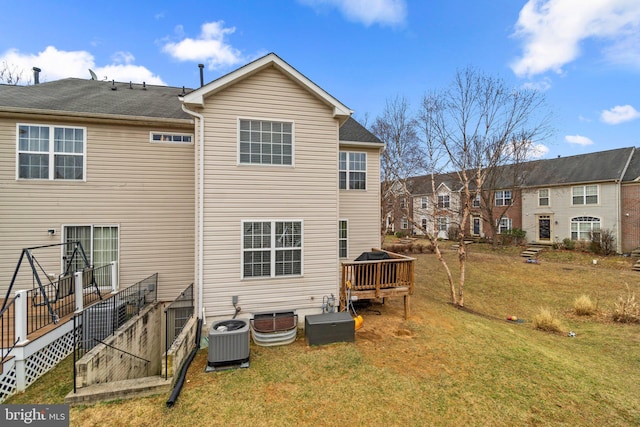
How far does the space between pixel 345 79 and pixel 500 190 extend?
19.6 m

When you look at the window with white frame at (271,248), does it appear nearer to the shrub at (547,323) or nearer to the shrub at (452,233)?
the shrub at (547,323)

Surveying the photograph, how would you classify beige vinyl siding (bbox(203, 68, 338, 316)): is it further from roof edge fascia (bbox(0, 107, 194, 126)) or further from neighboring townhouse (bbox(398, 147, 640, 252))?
neighboring townhouse (bbox(398, 147, 640, 252))

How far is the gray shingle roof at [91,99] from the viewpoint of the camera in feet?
25.6

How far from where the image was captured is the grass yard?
413 centimetres

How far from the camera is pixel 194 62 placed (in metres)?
12.4

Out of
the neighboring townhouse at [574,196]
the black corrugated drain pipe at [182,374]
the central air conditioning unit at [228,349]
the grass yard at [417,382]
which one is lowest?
the grass yard at [417,382]

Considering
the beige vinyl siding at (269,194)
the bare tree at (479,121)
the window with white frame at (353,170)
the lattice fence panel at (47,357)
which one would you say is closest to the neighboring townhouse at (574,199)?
the bare tree at (479,121)

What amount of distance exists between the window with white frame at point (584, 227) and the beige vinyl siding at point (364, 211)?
21443 mm

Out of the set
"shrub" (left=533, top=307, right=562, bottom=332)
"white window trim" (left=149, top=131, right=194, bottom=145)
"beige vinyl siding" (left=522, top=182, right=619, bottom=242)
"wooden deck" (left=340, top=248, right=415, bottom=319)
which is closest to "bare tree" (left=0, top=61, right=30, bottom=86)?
"white window trim" (left=149, top=131, right=194, bottom=145)

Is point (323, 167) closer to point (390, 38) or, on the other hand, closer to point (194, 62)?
point (194, 62)

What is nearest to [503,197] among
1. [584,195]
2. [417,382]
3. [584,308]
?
[584,195]

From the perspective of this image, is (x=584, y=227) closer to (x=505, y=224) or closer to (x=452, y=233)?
(x=505, y=224)

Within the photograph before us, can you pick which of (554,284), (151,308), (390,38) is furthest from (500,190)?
(151,308)

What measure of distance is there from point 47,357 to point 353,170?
10.3 meters
